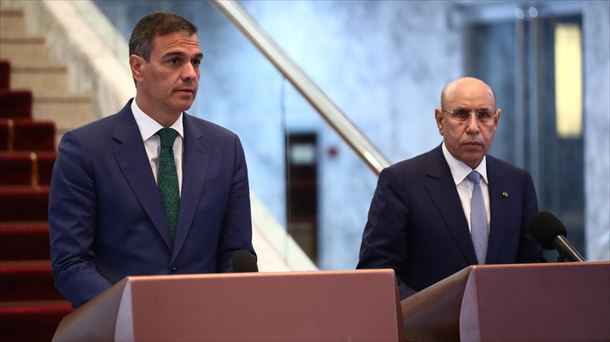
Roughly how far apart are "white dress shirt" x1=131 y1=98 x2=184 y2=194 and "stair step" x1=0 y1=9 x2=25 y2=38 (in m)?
3.89

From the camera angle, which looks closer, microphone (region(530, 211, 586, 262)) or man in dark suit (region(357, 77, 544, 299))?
microphone (region(530, 211, 586, 262))

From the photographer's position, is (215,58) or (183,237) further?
(215,58)

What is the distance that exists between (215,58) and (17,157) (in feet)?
3.59

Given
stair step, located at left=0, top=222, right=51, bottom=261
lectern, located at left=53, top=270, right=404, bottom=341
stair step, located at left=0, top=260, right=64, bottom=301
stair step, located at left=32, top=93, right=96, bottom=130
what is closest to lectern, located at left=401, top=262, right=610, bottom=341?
lectern, located at left=53, top=270, right=404, bottom=341

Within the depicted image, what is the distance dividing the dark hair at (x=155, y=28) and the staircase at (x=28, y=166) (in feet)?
6.32

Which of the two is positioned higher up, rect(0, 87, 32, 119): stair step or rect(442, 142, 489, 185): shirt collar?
rect(0, 87, 32, 119): stair step

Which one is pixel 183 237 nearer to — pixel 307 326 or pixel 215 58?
pixel 307 326

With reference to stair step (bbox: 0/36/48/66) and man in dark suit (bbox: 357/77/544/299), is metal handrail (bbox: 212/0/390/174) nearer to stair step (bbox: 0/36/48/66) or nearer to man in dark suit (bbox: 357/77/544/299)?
man in dark suit (bbox: 357/77/544/299)

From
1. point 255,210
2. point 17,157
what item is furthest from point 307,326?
point 17,157

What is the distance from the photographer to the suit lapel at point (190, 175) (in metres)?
2.81

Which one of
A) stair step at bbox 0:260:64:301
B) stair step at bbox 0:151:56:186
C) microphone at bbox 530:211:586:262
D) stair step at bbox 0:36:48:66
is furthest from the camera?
stair step at bbox 0:36:48:66

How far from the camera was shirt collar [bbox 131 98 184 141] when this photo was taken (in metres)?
2.88

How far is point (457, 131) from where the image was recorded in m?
3.23

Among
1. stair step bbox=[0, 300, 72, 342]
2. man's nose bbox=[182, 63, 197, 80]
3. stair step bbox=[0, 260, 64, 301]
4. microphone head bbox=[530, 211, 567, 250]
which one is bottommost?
stair step bbox=[0, 300, 72, 342]
